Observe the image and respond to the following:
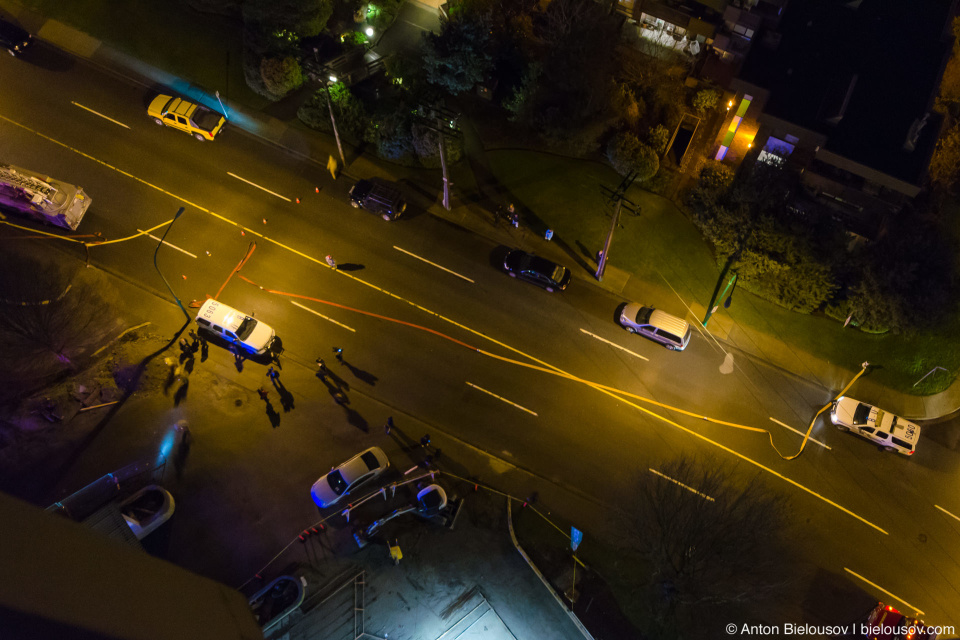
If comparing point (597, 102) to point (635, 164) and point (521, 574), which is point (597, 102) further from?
point (521, 574)

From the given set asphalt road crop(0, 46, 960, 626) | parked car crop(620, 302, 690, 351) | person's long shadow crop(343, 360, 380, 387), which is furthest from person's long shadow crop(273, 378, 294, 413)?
parked car crop(620, 302, 690, 351)

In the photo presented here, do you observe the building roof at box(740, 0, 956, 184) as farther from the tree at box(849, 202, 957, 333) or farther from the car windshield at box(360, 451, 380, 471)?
the car windshield at box(360, 451, 380, 471)

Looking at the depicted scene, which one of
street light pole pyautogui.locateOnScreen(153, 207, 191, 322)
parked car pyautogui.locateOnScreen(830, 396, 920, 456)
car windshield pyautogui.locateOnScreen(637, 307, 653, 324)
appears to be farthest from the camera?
street light pole pyautogui.locateOnScreen(153, 207, 191, 322)

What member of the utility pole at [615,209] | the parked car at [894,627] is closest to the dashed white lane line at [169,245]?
the utility pole at [615,209]

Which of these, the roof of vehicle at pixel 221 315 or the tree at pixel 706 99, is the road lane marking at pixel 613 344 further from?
the roof of vehicle at pixel 221 315

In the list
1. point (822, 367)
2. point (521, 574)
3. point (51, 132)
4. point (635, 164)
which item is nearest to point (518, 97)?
point (635, 164)

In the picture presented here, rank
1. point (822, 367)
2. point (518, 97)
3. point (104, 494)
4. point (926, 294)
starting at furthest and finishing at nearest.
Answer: point (518, 97)
point (822, 367)
point (926, 294)
point (104, 494)

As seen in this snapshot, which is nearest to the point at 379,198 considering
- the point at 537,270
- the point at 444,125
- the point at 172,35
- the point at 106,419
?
the point at 444,125
